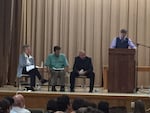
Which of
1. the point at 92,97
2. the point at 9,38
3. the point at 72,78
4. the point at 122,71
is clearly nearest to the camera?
the point at 92,97

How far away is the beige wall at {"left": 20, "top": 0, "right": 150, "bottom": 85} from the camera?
1336 cm

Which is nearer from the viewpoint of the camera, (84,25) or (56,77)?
(56,77)

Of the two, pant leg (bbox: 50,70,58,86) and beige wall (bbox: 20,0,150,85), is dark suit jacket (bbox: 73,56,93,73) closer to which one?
pant leg (bbox: 50,70,58,86)

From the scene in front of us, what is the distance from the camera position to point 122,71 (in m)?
10.1

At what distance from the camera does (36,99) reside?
9.77m

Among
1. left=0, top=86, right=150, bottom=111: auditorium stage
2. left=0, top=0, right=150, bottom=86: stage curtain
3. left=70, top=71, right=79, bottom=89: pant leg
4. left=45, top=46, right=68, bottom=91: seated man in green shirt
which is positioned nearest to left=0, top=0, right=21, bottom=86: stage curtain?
left=0, top=0, right=150, bottom=86: stage curtain

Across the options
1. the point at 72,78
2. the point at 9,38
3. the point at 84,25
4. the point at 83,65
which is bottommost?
the point at 72,78

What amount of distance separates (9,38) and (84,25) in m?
2.30

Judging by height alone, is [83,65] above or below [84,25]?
below

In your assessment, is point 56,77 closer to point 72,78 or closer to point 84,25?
point 72,78

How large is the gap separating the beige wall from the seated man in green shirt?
97.0 inches

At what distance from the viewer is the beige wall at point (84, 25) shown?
13.4m

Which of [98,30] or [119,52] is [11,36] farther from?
[119,52]

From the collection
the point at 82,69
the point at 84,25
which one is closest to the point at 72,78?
the point at 82,69
